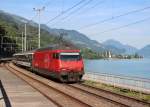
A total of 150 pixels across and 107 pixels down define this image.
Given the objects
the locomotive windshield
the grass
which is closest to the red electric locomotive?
the locomotive windshield

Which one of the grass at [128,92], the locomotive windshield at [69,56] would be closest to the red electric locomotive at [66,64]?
the locomotive windshield at [69,56]

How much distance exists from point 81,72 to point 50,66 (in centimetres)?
346

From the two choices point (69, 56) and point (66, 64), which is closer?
point (66, 64)

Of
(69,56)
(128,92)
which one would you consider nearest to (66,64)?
(69,56)

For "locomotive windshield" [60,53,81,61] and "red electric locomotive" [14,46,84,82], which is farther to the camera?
"locomotive windshield" [60,53,81,61]

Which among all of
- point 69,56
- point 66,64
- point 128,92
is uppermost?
point 69,56

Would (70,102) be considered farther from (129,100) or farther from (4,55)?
(4,55)

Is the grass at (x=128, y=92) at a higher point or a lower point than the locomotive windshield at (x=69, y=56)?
lower

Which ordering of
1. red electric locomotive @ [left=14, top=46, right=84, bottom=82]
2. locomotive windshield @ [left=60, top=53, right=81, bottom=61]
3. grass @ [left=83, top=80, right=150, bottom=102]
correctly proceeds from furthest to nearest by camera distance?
locomotive windshield @ [left=60, top=53, right=81, bottom=61] → red electric locomotive @ [left=14, top=46, right=84, bottom=82] → grass @ [left=83, top=80, right=150, bottom=102]

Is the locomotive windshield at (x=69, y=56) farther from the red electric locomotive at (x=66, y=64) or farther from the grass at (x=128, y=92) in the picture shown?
the grass at (x=128, y=92)

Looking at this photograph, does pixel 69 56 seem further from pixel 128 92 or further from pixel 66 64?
pixel 128 92

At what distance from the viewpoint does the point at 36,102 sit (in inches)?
785

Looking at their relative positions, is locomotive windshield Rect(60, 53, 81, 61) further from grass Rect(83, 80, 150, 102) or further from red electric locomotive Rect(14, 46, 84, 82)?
grass Rect(83, 80, 150, 102)

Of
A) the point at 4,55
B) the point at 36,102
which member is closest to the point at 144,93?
the point at 36,102
